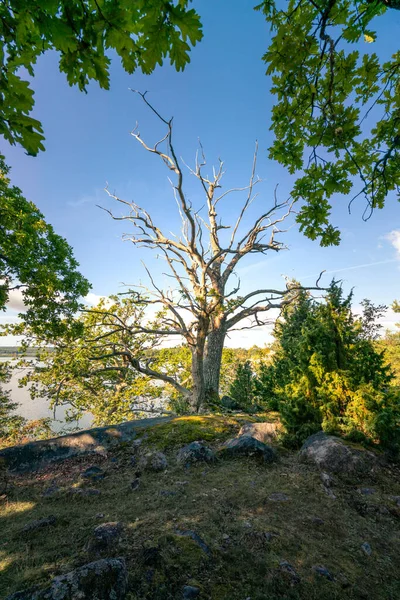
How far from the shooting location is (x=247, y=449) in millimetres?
5176

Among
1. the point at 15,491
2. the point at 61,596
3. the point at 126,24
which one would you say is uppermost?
the point at 126,24

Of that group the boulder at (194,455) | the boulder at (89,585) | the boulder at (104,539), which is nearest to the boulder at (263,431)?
the boulder at (194,455)

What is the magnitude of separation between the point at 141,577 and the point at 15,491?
149 inches

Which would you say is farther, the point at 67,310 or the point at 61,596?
the point at 67,310

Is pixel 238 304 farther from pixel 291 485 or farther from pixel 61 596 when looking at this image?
pixel 61 596

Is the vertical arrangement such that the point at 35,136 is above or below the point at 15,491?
above

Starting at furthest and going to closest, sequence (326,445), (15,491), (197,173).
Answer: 1. (197,173)
2. (326,445)
3. (15,491)

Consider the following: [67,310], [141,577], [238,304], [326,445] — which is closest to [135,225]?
[67,310]

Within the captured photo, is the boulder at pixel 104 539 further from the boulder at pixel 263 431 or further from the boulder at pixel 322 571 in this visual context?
the boulder at pixel 263 431

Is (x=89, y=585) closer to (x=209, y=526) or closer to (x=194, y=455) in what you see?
(x=209, y=526)

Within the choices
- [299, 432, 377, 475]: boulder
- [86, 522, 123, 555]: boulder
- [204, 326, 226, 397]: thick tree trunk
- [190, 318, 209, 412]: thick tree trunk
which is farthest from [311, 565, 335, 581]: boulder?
[204, 326, 226, 397]: thick tree trunk

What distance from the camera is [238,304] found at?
385 inches

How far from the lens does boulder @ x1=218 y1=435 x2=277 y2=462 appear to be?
502 centimetres

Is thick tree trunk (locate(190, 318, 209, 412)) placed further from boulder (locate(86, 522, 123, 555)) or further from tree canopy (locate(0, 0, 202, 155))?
tree canopy (locate(0, 0, 202, 155))
